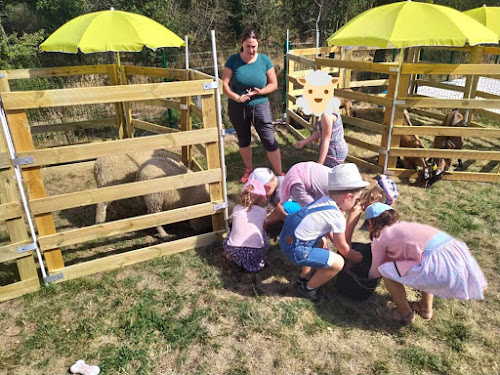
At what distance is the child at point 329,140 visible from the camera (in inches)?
170

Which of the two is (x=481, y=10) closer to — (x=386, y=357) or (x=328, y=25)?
(x=386, y=357)

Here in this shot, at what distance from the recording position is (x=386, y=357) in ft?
9.10

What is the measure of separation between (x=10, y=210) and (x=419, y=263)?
3249mm

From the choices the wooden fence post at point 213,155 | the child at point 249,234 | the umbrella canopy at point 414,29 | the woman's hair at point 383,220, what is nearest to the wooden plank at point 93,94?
the wooden fence post at point 213,155

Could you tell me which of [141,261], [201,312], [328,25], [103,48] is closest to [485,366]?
[201,312]

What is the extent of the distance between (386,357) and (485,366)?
66 centimetres

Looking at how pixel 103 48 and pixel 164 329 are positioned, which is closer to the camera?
pixel 164 329

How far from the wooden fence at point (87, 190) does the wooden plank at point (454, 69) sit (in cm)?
284

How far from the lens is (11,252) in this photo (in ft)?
10.7

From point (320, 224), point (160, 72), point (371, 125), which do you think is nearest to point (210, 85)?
point (320, 224)

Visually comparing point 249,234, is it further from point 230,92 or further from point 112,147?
point 230,92

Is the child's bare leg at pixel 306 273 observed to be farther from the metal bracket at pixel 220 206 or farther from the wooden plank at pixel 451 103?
the wooden plank at pixel 451 103

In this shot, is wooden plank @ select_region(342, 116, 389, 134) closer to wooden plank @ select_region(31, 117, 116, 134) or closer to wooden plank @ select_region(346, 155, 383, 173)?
wooden plank @ select_region(346, 155, 383, 173)

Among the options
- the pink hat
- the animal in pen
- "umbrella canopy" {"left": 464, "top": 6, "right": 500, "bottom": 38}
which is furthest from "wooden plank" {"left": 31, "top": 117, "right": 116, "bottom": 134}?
"umbrella canopy" {"left": 464, "top": 6, "right": 500, "bottom": 38}
